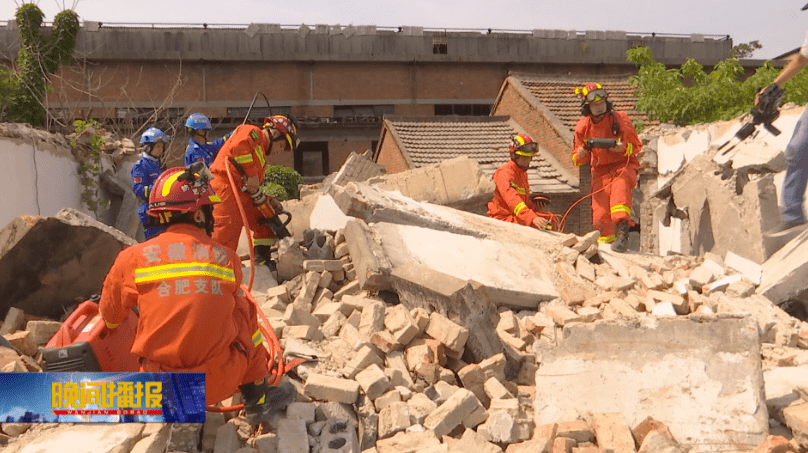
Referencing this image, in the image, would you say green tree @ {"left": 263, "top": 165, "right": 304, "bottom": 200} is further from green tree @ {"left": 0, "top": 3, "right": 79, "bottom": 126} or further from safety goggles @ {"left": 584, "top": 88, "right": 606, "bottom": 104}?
safety goggles @ {"left": 584, "top": 88, "right": 606, "bottom": 104}

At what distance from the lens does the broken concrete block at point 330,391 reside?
369 centimetres

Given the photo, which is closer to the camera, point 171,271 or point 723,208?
point 171,271

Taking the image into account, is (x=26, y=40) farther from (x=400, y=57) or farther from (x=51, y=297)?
(x=400, y=57)

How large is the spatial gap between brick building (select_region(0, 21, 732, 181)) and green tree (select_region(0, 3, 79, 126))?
11.8 m

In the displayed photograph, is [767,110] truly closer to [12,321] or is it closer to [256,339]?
[256,339]

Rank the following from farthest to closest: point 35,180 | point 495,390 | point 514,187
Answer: point 514,187
point 35,180
point 495,390

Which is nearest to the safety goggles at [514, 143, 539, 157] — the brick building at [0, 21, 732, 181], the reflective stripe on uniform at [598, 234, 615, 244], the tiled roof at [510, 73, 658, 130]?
the reflective stripe on uniform at [598, 234, 615, 244]

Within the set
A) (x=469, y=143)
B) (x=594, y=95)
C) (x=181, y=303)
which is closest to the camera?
(x=181, y=303)

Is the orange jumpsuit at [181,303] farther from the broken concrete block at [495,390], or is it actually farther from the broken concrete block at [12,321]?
the broken concrete block at [12,321]

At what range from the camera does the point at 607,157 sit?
7.08m

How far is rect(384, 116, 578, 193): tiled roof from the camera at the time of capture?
13.3 metres

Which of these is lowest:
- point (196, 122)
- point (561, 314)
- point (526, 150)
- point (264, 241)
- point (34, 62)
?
point (561, 314)

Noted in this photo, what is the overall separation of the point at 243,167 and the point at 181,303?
2701 mm

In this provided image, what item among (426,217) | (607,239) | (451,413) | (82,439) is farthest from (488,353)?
(607,239)
